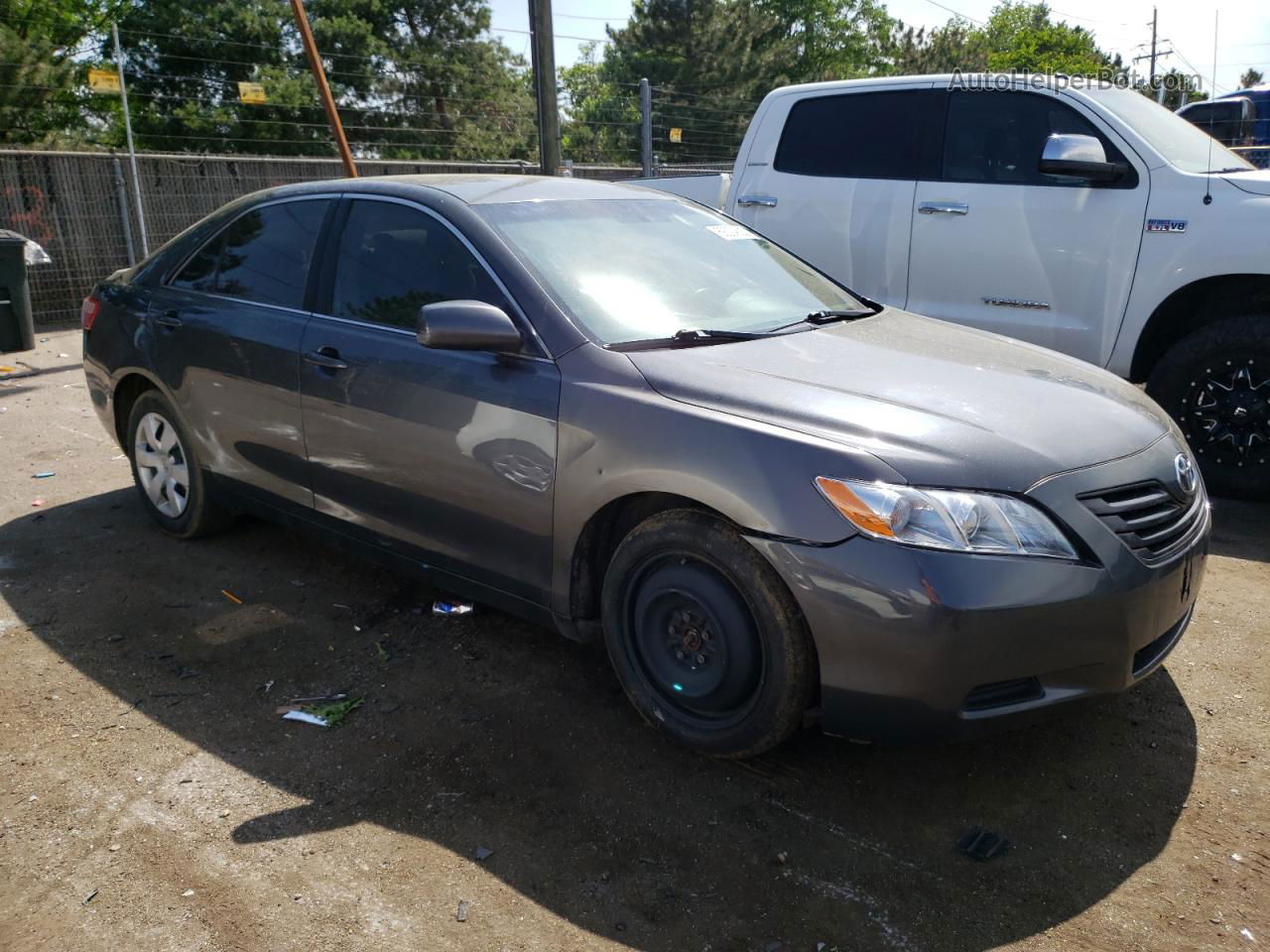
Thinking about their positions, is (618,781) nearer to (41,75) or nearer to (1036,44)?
(41,75)

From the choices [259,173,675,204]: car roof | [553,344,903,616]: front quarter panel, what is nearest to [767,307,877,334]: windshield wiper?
[553,344,903,616]: front quarter panel

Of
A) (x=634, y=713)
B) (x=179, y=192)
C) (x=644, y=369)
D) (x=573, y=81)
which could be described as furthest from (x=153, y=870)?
(x=573, y=81)

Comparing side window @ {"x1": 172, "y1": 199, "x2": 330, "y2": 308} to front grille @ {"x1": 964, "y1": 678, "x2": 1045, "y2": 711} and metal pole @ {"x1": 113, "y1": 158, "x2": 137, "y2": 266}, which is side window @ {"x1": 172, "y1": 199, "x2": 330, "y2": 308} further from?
metal pole @ {"x1": 113, "y1": 158, "x2": 137, "y2": 266}

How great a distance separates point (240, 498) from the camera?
4.63 m

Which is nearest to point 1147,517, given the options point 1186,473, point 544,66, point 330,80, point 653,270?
point 1186,473

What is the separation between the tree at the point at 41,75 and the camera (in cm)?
2505

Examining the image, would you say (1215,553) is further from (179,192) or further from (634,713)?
(179,192)

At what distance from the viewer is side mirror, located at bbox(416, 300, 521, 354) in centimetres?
326

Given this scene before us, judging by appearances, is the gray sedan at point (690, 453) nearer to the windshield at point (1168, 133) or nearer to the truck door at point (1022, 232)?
the truck door at point (1022, 232)

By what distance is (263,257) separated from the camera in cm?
445

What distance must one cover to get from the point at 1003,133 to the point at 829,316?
8.97ft

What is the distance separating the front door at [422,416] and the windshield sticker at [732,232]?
3.81 ft

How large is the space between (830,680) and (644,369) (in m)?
1.06

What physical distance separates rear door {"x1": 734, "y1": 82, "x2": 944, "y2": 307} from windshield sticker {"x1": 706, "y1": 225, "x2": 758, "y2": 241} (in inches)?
82.2
